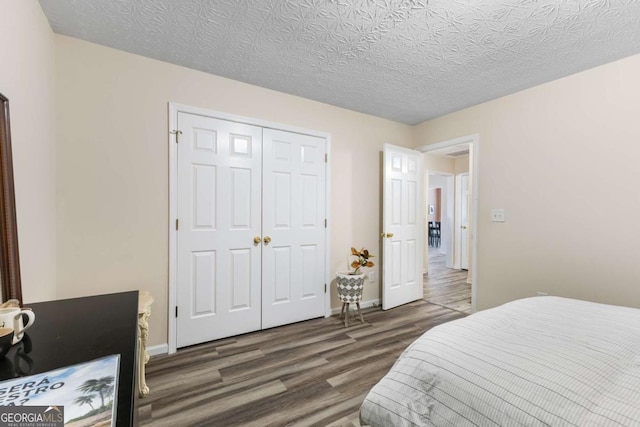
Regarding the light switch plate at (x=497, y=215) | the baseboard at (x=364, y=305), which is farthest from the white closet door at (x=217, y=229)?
the light switch plate at (x=497, y=215)

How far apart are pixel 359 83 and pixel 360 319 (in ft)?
7.88

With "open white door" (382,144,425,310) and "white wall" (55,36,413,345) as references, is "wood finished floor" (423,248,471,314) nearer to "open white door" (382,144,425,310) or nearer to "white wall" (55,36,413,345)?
"open white door" (382,144,425,310)

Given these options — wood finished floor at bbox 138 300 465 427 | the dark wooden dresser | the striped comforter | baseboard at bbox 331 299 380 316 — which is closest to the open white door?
baseboard at bbox 331 299 380 316

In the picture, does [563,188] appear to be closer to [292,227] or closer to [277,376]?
[292,227]

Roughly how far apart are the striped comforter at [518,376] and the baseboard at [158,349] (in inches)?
74.2

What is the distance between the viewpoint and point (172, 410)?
1649 millimetres

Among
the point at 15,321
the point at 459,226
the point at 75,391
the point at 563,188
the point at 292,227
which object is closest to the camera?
the point at 75,391

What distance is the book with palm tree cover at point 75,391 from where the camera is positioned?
0.56m

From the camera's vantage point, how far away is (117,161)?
214 cm

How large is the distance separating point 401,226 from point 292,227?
1473 millimetres

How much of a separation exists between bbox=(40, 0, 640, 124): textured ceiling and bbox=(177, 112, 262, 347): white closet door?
0.58m

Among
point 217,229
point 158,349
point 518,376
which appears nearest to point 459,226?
point 217,229

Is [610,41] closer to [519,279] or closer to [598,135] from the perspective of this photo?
[598,135]

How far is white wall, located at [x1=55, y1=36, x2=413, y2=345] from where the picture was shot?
6.54 feet
